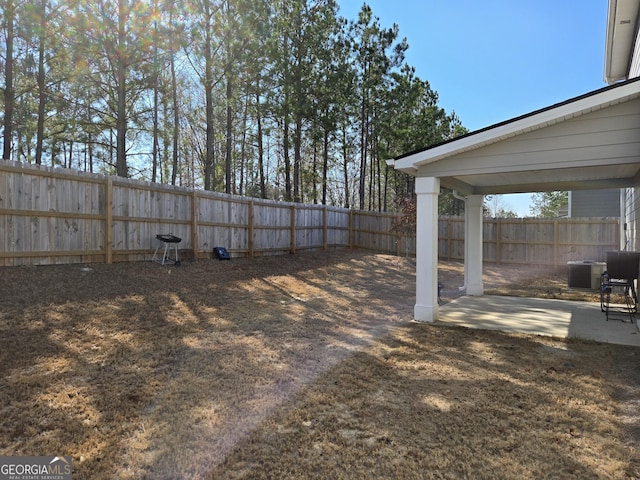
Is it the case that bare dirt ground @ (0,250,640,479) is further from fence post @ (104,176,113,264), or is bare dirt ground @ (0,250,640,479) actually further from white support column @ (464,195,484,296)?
white support column @ (464,195,484,296)

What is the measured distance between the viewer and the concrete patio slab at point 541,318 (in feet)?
16.0

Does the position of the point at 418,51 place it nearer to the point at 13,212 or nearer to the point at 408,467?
the point at 13,212

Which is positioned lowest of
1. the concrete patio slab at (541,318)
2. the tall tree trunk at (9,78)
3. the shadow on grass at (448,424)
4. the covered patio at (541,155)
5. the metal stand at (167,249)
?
the shadow on grass at (448,424)

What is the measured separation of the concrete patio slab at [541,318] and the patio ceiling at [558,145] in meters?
2.04

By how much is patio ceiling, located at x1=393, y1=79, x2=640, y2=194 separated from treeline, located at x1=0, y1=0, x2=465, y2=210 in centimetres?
829

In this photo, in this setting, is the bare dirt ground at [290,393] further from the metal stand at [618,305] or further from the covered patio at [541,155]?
the metal stand at [618,305]

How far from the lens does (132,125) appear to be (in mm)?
16172

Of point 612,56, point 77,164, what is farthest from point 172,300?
point 77,164

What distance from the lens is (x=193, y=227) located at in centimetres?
937

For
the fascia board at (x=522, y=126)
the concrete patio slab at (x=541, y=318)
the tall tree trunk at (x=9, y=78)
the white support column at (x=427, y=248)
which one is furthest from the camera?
the tall tree trunk at (x=9, y=78)

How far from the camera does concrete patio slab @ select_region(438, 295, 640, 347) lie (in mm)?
4871

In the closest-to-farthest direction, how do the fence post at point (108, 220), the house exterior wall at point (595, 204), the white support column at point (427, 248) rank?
1. the white support column at point (427, 248)
2. the fence post at point (108, 220)
3. the house exterior wall at point (595, 204)

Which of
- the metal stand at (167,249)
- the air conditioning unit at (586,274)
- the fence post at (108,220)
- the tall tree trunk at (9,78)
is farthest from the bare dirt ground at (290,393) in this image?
the tall tree trunk at (9,78)

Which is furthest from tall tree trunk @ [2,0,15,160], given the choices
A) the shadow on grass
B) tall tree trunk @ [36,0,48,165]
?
the shadow on grass
